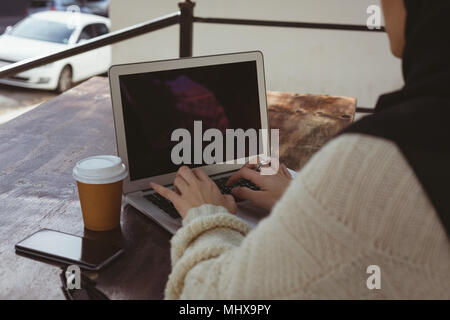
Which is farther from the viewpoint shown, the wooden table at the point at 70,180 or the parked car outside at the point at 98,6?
the parked car outside at the point at 98,6

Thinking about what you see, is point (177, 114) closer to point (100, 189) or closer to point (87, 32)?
point (100, 189)

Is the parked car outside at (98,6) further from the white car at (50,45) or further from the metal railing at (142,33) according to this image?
the metal railing at (142,33)

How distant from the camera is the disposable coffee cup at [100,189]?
1.00 meters

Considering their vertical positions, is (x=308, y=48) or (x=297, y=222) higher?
(x=297, y=222)

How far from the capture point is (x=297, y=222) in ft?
2.23

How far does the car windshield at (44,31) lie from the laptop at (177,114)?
570cm

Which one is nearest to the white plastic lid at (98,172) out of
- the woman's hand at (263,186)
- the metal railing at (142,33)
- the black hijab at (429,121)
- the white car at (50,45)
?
the woman's hand at (263,186)

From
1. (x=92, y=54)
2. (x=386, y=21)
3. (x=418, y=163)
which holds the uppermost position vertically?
(x=386, y=21)

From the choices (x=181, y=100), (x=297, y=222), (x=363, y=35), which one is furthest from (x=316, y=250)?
(x=363, y=35)

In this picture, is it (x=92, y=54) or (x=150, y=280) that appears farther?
(x=92, y=54)

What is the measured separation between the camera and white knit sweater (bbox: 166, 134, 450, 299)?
657mm

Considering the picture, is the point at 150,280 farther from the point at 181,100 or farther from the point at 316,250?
the point at 181,100

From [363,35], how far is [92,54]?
3928 mm
